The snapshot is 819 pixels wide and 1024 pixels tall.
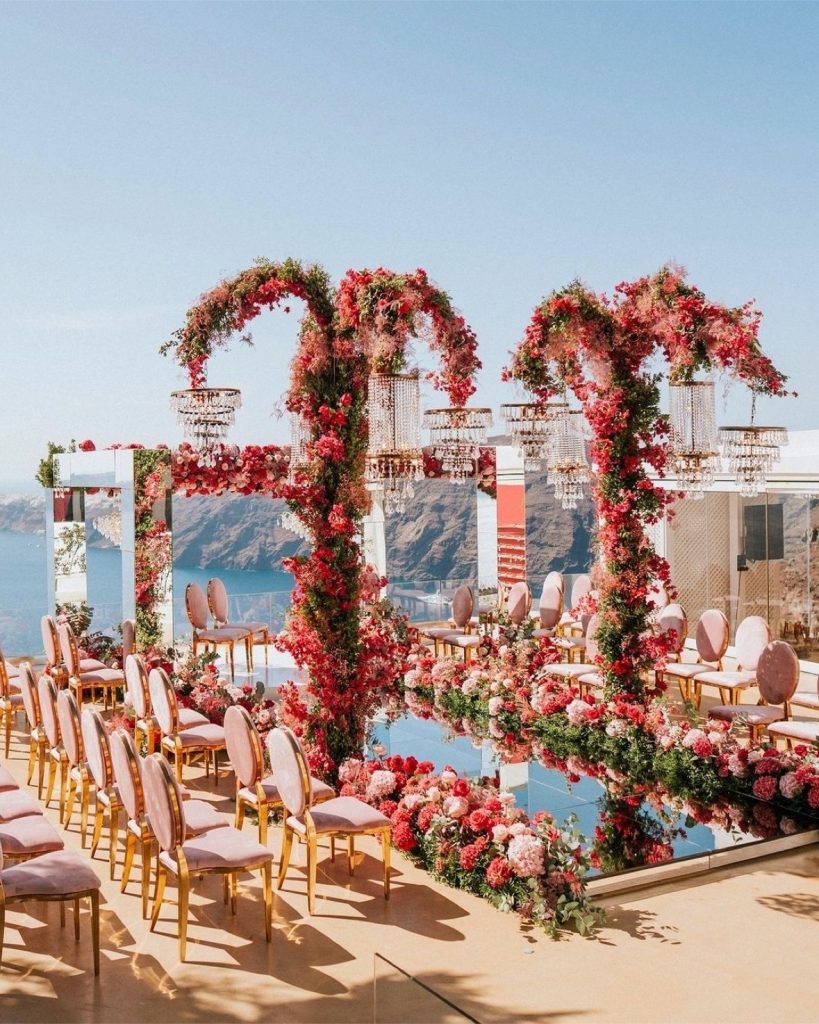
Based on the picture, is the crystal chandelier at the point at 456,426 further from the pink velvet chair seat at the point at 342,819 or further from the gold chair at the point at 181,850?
the gold chair at the point at 181,850

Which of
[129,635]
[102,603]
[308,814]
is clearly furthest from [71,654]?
[308,814]

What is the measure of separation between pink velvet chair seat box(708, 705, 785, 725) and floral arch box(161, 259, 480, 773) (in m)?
2.82

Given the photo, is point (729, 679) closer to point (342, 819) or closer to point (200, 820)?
point (342, 819)

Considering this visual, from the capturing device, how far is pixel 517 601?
11133 millimetres

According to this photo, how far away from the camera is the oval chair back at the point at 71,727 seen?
21.0 feet

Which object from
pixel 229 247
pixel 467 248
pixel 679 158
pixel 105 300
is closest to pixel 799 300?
pixel 679 158

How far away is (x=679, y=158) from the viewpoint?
13148mm

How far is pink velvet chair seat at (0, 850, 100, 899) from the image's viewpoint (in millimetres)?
4625

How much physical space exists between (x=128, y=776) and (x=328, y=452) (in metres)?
2.50

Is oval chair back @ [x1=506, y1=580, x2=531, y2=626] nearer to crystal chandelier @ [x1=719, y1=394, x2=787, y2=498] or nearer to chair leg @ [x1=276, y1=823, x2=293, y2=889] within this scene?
crystal chandelier @ [x1=719, y1=394, x2=787, y2=498]

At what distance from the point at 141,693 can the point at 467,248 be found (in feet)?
24.4

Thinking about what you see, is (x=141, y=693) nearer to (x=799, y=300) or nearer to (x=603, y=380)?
(x=603, y=380)

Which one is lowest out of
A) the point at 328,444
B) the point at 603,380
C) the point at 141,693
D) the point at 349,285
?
the point at 141,693

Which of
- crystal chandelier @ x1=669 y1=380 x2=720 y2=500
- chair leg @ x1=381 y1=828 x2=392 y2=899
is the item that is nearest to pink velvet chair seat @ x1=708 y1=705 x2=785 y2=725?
crystal chandelier @ x1=669 y1=380 x2=720 y2=500
